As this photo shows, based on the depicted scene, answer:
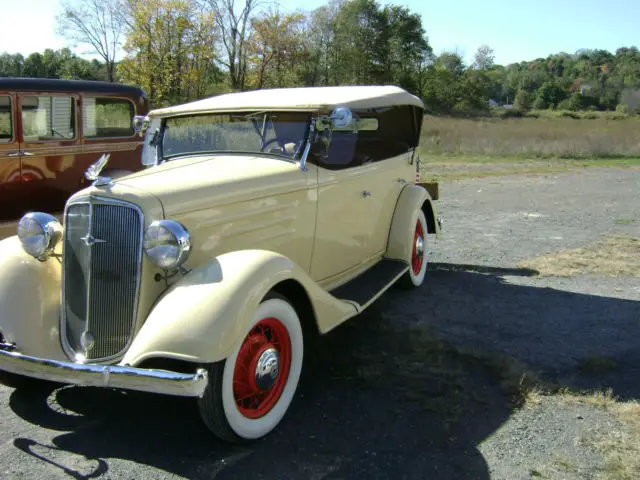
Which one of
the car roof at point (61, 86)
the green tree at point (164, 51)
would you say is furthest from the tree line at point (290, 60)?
the car roof at point (61, 86)

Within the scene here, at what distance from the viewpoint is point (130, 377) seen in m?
2.34

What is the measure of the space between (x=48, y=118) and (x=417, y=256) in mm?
4651

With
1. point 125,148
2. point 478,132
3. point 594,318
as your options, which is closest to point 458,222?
point 594,318

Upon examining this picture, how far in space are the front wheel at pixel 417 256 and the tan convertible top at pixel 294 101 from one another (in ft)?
3.96

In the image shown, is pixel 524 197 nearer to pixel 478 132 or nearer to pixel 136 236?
pixel 136 236

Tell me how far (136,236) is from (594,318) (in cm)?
359

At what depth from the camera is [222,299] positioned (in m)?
2.55

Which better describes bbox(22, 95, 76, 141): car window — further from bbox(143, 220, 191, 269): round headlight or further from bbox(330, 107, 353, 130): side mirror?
bbox(143, 220, 191, 269): round headlight

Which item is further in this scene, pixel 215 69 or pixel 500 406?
pixel 215 69

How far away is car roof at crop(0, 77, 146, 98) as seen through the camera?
6425 mm

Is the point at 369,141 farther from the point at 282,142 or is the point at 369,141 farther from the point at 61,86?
the point at 61,86

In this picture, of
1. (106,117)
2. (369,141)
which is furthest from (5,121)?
(369,141)

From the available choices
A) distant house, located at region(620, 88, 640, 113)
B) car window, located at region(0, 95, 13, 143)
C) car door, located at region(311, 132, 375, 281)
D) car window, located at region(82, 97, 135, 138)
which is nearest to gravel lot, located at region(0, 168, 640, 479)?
car door, located at region(311, 132, 375, 281)

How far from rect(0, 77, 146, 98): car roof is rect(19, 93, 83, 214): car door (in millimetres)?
83
